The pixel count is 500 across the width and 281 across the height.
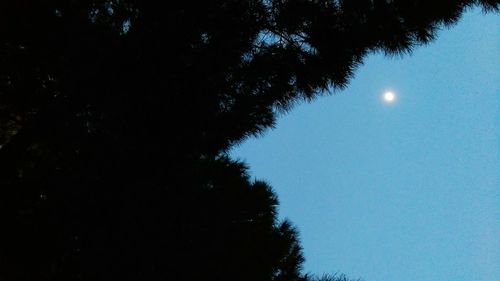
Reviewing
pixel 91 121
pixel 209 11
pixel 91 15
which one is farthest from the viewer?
pixel 91 15

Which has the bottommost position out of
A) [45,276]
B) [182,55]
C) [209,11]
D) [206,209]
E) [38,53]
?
[45,276]

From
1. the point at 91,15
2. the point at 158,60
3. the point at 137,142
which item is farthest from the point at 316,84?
the point at 91,15

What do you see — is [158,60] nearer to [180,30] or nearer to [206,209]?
[180,30]

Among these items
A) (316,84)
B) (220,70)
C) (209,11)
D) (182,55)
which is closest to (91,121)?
(182,55)

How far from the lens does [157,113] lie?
102 inches

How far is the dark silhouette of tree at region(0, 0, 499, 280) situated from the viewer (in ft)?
7.80

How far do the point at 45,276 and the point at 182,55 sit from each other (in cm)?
172

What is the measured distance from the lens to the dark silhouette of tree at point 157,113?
2.38m

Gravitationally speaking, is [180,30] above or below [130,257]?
above

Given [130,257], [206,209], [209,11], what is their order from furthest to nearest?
1. [209,11]
2. [206,209]
3. [130,257]

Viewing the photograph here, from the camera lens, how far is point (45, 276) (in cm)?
244

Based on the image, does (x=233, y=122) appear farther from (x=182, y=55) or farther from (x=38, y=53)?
(x=38, y=53)

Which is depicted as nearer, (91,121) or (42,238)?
(42,238)

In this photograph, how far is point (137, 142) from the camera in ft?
8.13
